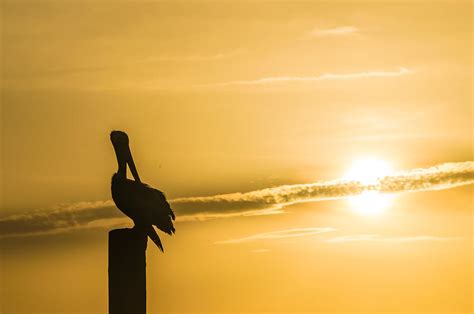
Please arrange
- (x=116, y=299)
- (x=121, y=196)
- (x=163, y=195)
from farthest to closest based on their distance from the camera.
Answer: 1. (x=121, y=196)
2. (x=163, y=195)
3. (x=116, y=299)

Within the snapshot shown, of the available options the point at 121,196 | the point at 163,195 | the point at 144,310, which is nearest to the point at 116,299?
the point at 144,310

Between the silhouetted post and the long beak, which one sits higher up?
the long beak

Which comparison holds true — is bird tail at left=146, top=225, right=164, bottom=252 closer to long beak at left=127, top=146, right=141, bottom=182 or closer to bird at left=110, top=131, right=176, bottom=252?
bird at left=110, top=131, right=176, bottom=252

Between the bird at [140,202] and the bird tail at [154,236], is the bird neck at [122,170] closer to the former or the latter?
the bird at [140,202]

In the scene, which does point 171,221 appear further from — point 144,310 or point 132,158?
point 144,310

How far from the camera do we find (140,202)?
10.6 meters

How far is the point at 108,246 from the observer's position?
8391 millimetres

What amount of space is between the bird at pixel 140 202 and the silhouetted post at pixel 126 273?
4.72 ft

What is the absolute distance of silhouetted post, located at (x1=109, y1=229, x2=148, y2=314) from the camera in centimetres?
812

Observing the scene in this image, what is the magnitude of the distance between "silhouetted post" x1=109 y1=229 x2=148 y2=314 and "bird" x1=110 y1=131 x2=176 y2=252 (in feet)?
4.72

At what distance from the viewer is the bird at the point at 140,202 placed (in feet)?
34.2

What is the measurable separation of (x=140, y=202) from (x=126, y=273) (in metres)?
2.42

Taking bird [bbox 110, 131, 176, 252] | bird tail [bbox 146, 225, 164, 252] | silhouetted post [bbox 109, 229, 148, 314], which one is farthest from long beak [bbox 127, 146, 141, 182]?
silhouetted post [bbox 109, 229, 148, 314]

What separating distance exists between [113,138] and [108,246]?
3.46 m
